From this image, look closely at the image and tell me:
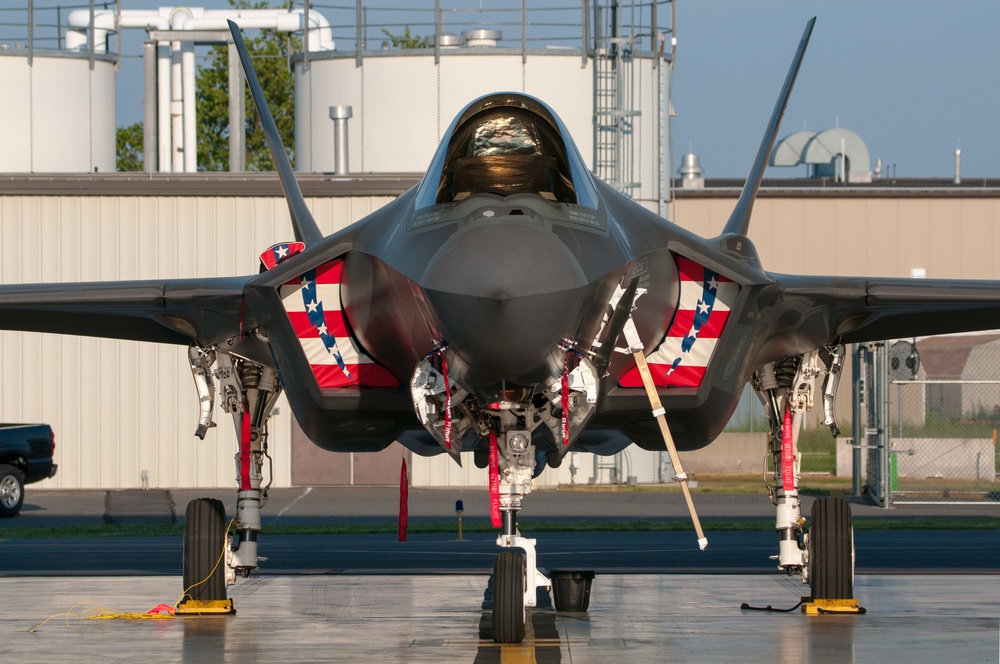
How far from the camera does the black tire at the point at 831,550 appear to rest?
1115 centimetres

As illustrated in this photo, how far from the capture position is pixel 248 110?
63188mm

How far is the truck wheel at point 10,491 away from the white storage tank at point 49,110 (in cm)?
1148

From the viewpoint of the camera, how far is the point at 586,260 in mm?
7496

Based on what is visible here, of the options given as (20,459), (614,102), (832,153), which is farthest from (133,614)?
(832,153)

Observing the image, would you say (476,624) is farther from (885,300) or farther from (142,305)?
(885,300)

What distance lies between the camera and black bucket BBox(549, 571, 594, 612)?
1155 centimetres

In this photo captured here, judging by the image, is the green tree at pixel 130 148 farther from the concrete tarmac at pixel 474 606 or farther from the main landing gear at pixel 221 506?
the main landing gear at pixel 221 506

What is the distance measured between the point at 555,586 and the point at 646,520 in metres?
11.5

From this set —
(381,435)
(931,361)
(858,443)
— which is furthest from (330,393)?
(931,361)

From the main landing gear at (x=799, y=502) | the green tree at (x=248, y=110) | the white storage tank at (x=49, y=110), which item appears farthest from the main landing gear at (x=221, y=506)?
the green tree at (x=248, y=110)

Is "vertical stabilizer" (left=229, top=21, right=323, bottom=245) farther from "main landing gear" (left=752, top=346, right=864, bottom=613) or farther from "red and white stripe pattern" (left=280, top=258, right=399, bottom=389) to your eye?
"main landing gear" (left=752, top=346, right=864, bottom=613)

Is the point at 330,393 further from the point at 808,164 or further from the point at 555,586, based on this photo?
the point at 808,164

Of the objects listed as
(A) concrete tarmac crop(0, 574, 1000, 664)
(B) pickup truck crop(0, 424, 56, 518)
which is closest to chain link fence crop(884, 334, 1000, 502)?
(A) concrete tarmac crop(0, 574, 1000, 664)

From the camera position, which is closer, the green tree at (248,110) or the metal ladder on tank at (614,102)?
the metal ladder on tank at (614,102)
